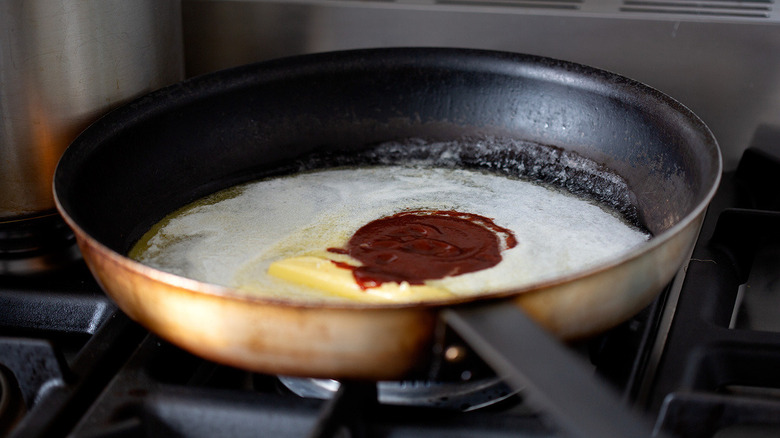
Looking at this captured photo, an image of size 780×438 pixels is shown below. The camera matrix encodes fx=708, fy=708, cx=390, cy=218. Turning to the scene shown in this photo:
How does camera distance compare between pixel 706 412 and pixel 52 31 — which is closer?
pixel 706 412

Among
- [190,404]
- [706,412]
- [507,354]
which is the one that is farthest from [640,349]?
[190,404]


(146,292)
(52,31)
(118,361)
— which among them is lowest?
(118,361)

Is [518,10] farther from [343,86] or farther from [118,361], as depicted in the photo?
[118,361]

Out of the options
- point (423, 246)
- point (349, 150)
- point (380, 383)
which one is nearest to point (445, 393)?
point (380, 383)

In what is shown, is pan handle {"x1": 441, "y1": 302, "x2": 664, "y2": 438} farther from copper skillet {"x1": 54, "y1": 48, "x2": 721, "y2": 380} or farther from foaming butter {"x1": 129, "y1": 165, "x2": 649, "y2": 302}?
foaming butter {"x1": 129, "y1": 165, "x2": 649, "y2": 302}

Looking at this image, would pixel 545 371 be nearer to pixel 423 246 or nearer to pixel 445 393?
pixel 445 393

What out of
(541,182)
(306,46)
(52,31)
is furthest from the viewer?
(306,46)

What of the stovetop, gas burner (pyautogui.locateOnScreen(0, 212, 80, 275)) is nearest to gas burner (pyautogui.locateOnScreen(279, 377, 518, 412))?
the stovetop
